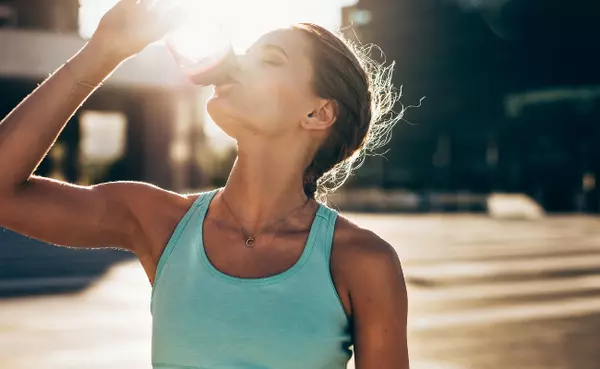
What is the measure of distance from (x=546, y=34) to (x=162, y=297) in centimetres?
4972

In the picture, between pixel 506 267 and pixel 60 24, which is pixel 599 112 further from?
pixel 506 267

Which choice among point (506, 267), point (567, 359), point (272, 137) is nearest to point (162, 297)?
point (272, 137)

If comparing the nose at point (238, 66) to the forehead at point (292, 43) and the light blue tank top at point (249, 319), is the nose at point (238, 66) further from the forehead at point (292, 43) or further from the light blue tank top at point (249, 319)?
the light blue tank top at point (249, 319)

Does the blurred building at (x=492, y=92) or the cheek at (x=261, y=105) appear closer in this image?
the cheek at (x=261, y=105)

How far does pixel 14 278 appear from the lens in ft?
34.8

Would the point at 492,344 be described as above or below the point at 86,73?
below

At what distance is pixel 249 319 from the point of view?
70.6 inches

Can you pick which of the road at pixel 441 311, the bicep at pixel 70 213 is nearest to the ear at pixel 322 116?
the bicep at pixel 70 213

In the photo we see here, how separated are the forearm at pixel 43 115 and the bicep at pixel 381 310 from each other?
2.51ft

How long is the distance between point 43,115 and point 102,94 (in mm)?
28131

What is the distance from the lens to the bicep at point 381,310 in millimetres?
1836

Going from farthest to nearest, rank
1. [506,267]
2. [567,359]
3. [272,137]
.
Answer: [506,267] → [567,359] → [272,137]

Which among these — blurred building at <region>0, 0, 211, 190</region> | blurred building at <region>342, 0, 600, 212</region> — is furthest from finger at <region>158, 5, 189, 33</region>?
blurred building at <region>342, 0, 600, 212</region>

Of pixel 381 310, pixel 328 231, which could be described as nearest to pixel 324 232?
pixel 328 231
